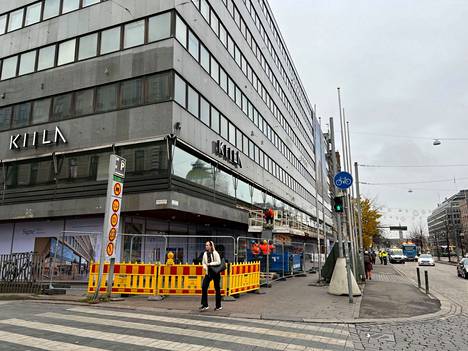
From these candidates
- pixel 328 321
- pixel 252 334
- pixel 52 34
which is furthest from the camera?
pixel 52 34

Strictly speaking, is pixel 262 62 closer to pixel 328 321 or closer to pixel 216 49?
pixel 216 49

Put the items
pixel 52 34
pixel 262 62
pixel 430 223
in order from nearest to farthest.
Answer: pixel 52 34
pixel 262 62
pixel 430 223

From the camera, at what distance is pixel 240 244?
50.1 feet

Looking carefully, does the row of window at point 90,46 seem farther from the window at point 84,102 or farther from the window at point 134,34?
the window at point 84,102

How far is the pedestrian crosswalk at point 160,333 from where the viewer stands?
6.38m

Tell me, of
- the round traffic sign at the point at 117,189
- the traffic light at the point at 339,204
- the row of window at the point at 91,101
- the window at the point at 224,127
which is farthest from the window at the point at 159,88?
Result: the traffic light at the point at 339,204

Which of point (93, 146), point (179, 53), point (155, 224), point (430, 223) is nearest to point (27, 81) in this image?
point (93, 146)

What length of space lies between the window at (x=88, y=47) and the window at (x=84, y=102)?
85.2 inches

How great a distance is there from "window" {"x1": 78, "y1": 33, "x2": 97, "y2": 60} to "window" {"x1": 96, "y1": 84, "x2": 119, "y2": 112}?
7.94ft

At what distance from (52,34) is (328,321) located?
22.1m

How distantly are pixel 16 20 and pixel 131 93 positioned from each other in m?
12.1

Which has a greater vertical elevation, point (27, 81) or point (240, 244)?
point (27, 81)

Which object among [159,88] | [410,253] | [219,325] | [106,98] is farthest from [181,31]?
[410,253]

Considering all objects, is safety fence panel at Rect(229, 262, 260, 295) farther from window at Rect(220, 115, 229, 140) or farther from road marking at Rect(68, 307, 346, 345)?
window at Rect(220, 115, 229, 140)
